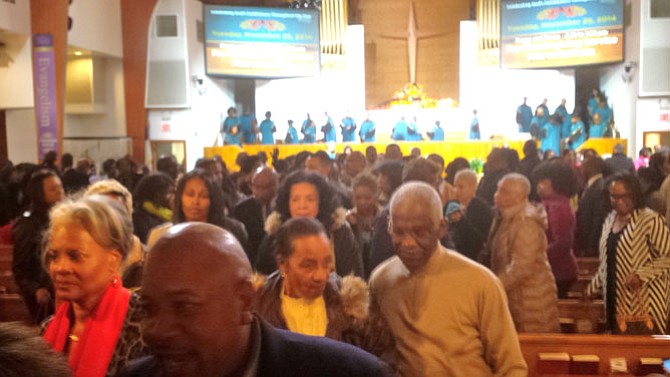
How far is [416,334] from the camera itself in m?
2.58

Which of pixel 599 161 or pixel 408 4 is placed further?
pixel 408 4

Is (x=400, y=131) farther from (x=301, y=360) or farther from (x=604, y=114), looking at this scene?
(x=301, y=360)

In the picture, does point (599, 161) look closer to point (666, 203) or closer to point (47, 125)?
point (666, 203)

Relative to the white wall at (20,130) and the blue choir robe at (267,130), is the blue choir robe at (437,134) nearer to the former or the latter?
the blue choir robe at (267,130)

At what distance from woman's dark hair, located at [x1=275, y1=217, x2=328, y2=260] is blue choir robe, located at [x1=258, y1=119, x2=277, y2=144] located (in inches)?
676

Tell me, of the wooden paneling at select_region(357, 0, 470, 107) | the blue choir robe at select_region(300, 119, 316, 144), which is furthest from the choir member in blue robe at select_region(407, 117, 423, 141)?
the wooden paneling at select_region(357, 0, 470, 107)

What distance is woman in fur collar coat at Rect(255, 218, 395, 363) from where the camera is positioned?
253 centimetres

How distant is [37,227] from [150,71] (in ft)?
48.7

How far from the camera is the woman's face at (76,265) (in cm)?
236

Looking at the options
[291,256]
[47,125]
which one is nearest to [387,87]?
[47,125]

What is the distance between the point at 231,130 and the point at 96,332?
17101mm

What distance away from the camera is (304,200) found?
12.4 ft

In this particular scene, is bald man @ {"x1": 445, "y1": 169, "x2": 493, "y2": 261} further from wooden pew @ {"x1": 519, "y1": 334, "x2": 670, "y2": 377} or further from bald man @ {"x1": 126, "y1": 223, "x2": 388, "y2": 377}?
bald man @ {"x1": 126, "y1": 223, "x2": 388, "y2": 377}

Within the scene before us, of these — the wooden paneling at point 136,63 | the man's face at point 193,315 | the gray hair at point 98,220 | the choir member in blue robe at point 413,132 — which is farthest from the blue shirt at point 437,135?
the man's face at point 193,315
